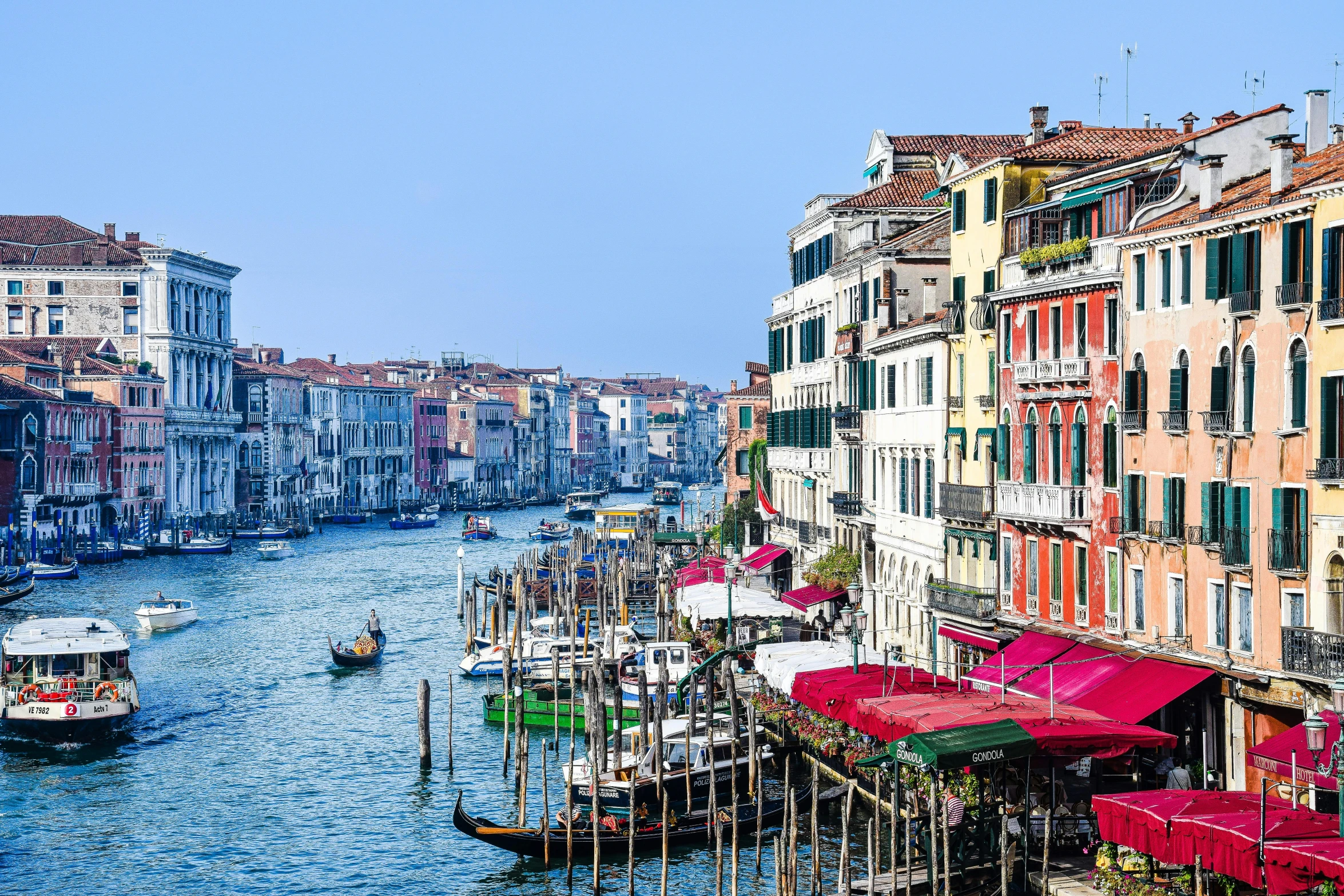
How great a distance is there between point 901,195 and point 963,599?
1221cm

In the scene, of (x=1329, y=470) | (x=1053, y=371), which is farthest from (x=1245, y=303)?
(x=1053, y=371)

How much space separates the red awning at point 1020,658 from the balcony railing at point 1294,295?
5776mm

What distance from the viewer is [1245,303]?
1856cm

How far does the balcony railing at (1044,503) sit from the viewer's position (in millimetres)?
22641

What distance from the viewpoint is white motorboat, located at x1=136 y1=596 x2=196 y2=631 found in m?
48.3

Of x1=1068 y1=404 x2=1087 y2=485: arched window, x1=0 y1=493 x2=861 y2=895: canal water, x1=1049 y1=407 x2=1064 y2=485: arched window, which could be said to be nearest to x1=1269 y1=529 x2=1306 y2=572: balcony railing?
x1=1068 y1=404 x2=1087 y2=485: arched window

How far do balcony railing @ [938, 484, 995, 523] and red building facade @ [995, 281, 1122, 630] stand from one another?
1.43ft

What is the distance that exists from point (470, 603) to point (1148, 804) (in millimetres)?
29519

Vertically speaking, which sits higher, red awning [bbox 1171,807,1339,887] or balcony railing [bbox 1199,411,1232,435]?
balcony railing [bbox 1199,411,1232,435]

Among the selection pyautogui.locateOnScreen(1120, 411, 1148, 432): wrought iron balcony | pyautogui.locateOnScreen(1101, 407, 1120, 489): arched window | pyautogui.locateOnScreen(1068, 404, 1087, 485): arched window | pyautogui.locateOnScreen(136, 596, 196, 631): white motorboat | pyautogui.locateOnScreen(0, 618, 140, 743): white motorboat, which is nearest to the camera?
pyautogui.locateOnScreen(1120, 411, 1148, 432): wrought iron balcony

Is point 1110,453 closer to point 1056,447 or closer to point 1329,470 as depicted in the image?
point 1056,447

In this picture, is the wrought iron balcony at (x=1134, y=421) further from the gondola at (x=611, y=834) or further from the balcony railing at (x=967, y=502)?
the gondola at (x=611, y=834)

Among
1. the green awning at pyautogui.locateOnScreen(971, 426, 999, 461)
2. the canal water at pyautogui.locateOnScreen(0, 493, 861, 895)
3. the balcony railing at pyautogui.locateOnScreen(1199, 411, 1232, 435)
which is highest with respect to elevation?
the balcony railing at pyautogui.locateOnScreen(1199, 411, 1232, 435)

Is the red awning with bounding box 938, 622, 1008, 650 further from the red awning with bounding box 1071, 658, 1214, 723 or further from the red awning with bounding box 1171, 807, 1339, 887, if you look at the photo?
the red awning with bounding box 1171, 807, 1339, 887
